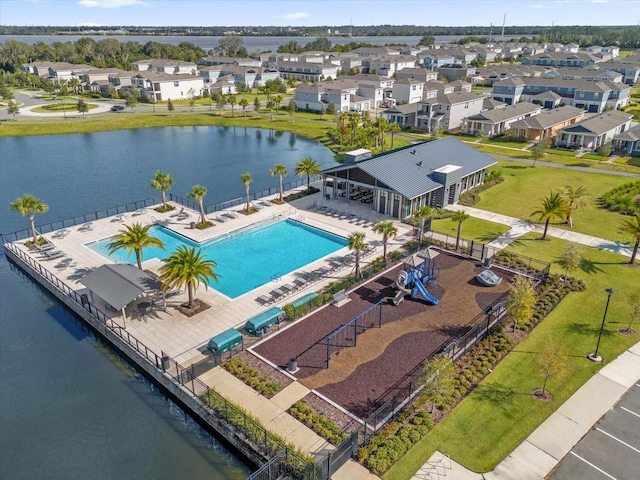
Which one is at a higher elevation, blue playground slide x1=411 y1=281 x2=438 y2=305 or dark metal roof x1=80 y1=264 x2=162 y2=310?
dark metal roof x1=80 y1=264 x2=162 y2=310

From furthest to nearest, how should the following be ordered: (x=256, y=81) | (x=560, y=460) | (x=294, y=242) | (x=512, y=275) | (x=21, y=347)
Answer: (x=256, y=81)
(x=294, y=242)
(x=512, y=275)
(x=21, y=347)
(x=560, y=460)

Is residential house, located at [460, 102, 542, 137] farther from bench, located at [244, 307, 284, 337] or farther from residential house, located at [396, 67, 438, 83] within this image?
bench, located at [244, 307, 284, 337]

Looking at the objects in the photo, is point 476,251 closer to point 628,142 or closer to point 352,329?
point 352,329

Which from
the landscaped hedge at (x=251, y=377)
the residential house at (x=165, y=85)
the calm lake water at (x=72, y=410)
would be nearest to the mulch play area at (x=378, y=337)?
the landscaped hedge at (x=251, y=377)

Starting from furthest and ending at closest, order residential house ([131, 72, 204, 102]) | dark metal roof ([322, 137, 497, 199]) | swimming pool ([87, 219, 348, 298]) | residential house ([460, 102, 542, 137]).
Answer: residential house ([131, 72, 204, 102]) < residential house ([460, 102, 542, 137]) < dark metal roof ([322, 137, 497, 199]) < swimming pool ([87, 219, 348, 298])

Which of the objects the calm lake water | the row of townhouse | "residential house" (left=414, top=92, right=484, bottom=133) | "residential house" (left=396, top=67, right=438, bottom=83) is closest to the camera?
the calm lake water

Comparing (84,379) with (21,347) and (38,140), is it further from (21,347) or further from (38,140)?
(38,140)

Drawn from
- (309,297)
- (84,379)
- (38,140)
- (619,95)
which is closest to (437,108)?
(619,95)

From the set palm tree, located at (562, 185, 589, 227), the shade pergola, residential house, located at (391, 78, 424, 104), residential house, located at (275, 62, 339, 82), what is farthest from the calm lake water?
residential house, located at (275, 62, 339, 82)
